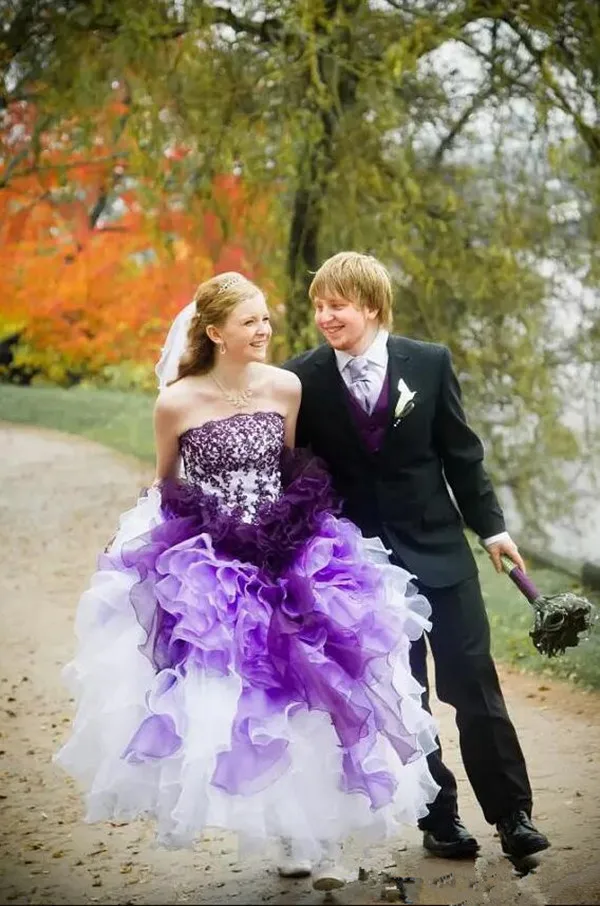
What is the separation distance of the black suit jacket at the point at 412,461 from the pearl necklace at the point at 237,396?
14 cm

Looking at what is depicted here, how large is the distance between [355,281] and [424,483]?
0.54 m

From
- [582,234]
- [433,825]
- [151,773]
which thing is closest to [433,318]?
[582,234]

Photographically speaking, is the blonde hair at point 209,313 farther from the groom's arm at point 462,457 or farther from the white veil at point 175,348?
the groom's arm at point 462,457

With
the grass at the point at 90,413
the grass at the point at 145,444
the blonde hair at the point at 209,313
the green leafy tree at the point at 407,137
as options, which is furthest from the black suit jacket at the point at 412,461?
the grass at the point at 90,413

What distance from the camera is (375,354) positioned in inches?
121

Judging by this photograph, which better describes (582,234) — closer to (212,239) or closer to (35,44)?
(212,239)

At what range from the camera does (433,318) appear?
6.86 m

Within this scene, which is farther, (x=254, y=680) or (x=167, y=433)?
(x=167, y=433)

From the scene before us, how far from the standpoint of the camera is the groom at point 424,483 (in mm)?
3057

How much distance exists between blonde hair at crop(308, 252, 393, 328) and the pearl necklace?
11.6 inches

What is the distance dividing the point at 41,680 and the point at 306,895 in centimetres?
267

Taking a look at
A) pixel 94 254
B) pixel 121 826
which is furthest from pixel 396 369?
pixel 94 254

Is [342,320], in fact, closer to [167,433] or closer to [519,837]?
[167,433]

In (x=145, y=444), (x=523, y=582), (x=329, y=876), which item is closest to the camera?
(x=329, y=876)
